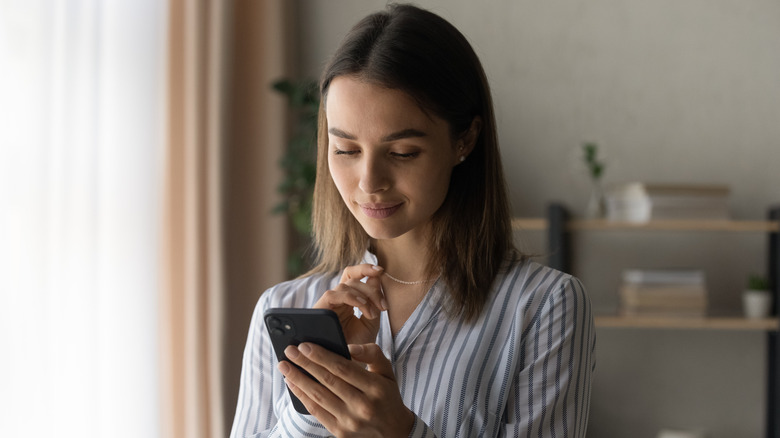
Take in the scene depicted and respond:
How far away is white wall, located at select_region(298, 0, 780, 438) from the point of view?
3189mm

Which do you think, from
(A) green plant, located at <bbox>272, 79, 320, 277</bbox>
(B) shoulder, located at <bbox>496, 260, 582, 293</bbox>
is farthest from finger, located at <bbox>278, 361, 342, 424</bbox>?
(A) green plant, located at <bbox>272, 79, 320, 277</bbox>

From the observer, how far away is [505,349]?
116 cm

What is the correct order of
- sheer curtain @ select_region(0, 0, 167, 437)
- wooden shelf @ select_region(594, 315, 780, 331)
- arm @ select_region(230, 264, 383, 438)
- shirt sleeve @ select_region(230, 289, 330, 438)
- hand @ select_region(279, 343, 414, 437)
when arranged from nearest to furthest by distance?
hand @ select_region(279, 343, 414, 437) < arm @ select_region(230, 264, 383, 438) < shirt sleeve @ select_region(230, 289, 330, 438) < sheer curtain @ select_region(0, 0, 167, 437) < wooden shelf @ select_region(594, 315, 780, 331)

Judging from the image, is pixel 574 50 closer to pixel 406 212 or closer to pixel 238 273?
pixel 238 273

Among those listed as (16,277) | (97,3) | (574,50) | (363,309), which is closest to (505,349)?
(363,309)

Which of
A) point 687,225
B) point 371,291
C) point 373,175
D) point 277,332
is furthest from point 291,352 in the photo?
point 687,225

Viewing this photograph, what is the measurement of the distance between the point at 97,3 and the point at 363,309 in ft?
5.31

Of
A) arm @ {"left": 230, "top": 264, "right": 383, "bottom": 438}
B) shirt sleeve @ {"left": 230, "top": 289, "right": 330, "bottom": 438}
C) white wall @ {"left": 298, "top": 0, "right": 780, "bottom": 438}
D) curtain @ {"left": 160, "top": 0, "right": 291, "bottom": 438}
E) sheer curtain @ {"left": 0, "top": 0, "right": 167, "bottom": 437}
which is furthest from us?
white wall @ {"left": 298, "top": 0, "right": 780, "bottom": 438}

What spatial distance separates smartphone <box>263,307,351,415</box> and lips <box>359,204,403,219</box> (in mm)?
183

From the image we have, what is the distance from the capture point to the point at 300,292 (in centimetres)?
135

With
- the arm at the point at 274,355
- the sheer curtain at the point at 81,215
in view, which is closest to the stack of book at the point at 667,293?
the sheer curtain at the point at 81,215

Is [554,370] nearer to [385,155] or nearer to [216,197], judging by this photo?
[385,155]

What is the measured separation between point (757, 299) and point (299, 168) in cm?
173

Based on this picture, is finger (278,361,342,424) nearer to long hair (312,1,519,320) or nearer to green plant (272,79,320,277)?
long hair (312,1,519,320)
